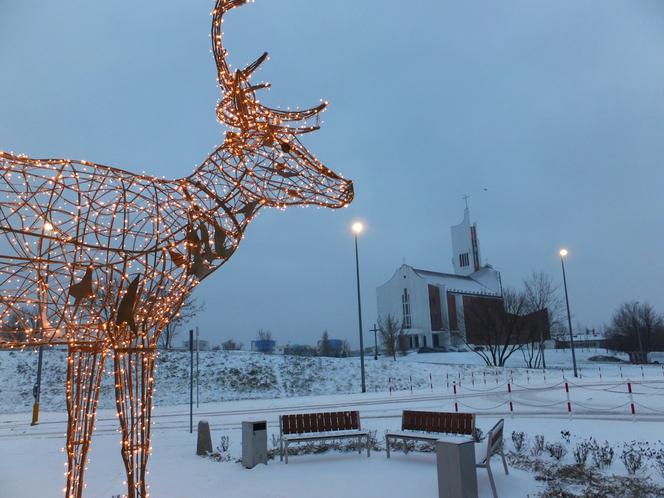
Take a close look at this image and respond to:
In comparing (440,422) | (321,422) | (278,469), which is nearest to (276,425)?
(321,422)

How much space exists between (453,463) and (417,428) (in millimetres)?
3151

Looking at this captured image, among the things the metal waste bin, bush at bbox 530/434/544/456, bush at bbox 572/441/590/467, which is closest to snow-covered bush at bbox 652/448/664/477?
bush at bbox 572/441/590/467

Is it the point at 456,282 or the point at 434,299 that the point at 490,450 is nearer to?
the point at 434,299

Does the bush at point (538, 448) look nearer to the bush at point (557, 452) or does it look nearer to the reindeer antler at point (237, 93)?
the bush at point (557, 452)

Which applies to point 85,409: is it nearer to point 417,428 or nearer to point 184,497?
point 184,497

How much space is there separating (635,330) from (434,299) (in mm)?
21830

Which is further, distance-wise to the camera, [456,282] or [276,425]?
[456,282]

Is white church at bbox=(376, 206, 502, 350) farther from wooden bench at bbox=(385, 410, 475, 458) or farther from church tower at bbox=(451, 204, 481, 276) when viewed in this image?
wooden bench at bbox=(385, 410, 475, 458)

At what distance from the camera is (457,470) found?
630cm

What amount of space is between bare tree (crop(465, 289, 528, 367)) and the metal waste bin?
3346 cm

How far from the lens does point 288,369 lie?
102ft

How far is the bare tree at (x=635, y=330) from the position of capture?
51.5 m

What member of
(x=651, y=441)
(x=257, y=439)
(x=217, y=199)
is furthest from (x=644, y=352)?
(x=217, y=199)

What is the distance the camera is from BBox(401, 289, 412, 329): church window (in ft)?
210
